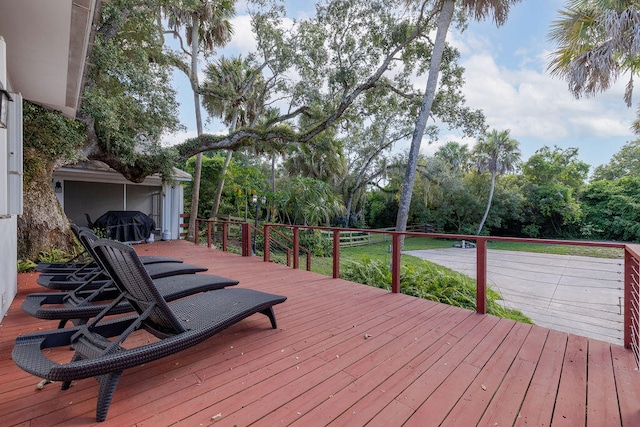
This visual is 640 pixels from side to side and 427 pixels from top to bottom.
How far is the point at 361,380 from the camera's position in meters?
1.96

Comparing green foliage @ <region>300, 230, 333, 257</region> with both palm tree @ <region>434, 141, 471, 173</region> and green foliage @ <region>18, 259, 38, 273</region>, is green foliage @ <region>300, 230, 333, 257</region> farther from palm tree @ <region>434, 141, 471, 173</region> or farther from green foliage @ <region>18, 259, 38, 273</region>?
palm tree @ <region>434, 141, 471, 173</region>

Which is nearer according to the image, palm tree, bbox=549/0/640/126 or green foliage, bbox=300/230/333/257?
palm tree, bbox=549/0/640/126

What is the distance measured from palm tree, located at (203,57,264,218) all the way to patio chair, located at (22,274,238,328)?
30.4 ft

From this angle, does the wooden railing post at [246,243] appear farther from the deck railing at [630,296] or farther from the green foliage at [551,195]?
the green foliage at [551,195]

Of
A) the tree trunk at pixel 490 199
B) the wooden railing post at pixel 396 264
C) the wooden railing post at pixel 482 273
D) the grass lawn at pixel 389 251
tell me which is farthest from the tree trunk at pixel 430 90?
the tree trunk at pixel 490 199

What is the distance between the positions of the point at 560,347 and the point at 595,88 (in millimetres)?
7407

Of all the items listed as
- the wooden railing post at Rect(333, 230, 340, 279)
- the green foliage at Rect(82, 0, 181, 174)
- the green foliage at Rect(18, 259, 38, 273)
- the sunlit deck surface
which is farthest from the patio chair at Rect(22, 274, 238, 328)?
the green foliage at Rect(82, 0, 181, 174)

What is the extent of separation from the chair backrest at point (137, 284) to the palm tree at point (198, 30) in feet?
31.2

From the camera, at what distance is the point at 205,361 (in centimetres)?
219

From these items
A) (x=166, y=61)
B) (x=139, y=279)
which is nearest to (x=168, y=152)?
(x=166, y=61)

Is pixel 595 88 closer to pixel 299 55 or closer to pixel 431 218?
pixel 299 55

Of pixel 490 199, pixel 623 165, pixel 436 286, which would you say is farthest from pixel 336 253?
pixel 623 165

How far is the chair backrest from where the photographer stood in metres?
1.84

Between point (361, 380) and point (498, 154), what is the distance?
2275 centimetres
